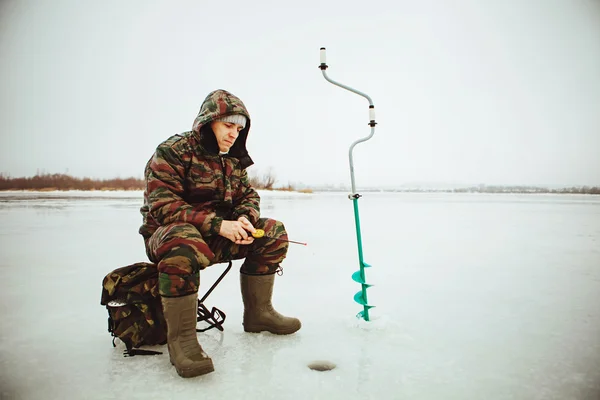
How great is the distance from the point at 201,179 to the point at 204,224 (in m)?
0.30

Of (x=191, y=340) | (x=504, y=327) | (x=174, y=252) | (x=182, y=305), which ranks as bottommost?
(x=504, y=327)

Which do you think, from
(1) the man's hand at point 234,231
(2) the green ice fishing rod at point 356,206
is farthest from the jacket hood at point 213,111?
(2) the green ice fishing rod at point 356,206

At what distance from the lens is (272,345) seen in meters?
2.00

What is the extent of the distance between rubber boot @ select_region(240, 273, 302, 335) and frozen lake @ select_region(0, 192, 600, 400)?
0.20 ft

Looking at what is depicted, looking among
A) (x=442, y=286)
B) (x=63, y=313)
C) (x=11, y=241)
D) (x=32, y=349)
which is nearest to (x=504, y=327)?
(x=442, y=286)

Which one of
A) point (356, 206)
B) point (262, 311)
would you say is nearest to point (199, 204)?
point (262, 311)

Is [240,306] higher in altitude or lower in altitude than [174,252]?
lower

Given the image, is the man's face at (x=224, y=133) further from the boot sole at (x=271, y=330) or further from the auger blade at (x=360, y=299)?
the auger blade at (x=360, y=299)

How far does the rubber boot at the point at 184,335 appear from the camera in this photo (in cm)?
165

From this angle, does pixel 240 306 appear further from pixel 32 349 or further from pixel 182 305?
pixel 32 349

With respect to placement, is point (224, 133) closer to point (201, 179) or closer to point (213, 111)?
point (213, 111)

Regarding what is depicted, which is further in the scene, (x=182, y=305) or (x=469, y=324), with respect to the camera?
(x=469, y=324)

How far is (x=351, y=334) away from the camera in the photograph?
84.7 inches

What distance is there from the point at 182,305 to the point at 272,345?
0.61 m
